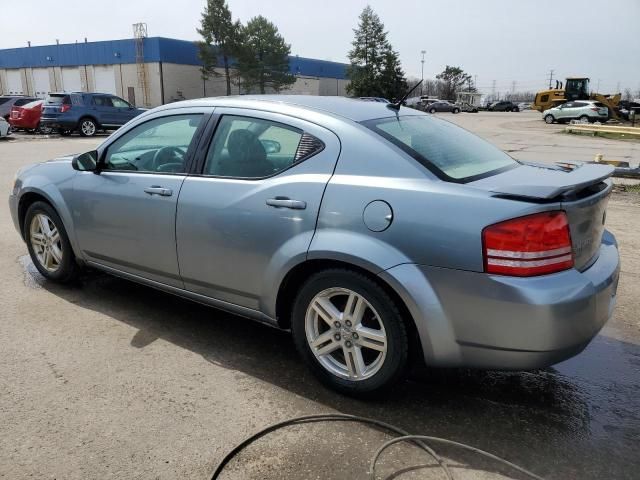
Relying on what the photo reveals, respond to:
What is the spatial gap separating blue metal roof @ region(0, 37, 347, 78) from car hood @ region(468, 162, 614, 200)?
183 feet

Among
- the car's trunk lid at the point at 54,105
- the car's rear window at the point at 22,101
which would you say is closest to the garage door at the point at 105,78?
the car's rear window at the point at 22,101

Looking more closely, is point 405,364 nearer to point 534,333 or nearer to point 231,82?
point 534,333

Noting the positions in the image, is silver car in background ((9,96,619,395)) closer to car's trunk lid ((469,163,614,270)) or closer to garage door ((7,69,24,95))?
car's trunk lid ((469,163,614,270))

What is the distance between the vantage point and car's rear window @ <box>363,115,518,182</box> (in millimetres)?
2914

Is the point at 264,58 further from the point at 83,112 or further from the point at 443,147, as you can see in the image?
the point at 443,147

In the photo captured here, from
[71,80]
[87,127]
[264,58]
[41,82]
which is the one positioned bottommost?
[87,127]

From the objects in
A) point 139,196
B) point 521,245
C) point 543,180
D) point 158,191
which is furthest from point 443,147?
point 139,196

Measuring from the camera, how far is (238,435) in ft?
8.94

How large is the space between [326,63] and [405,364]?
272ft

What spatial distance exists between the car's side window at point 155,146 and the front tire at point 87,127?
21067mm

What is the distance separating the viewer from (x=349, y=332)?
2943 millimetres

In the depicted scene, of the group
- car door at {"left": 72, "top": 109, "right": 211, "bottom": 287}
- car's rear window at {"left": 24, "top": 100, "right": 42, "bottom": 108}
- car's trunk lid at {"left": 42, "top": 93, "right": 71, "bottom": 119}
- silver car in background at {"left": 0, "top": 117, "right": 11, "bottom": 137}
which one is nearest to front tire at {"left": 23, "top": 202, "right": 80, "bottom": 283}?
car door at {"left": 72, "top": 109, "right": 211, "bottom": 287}

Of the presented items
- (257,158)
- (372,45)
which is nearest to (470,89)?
(372,45)

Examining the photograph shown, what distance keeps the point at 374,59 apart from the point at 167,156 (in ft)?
261
